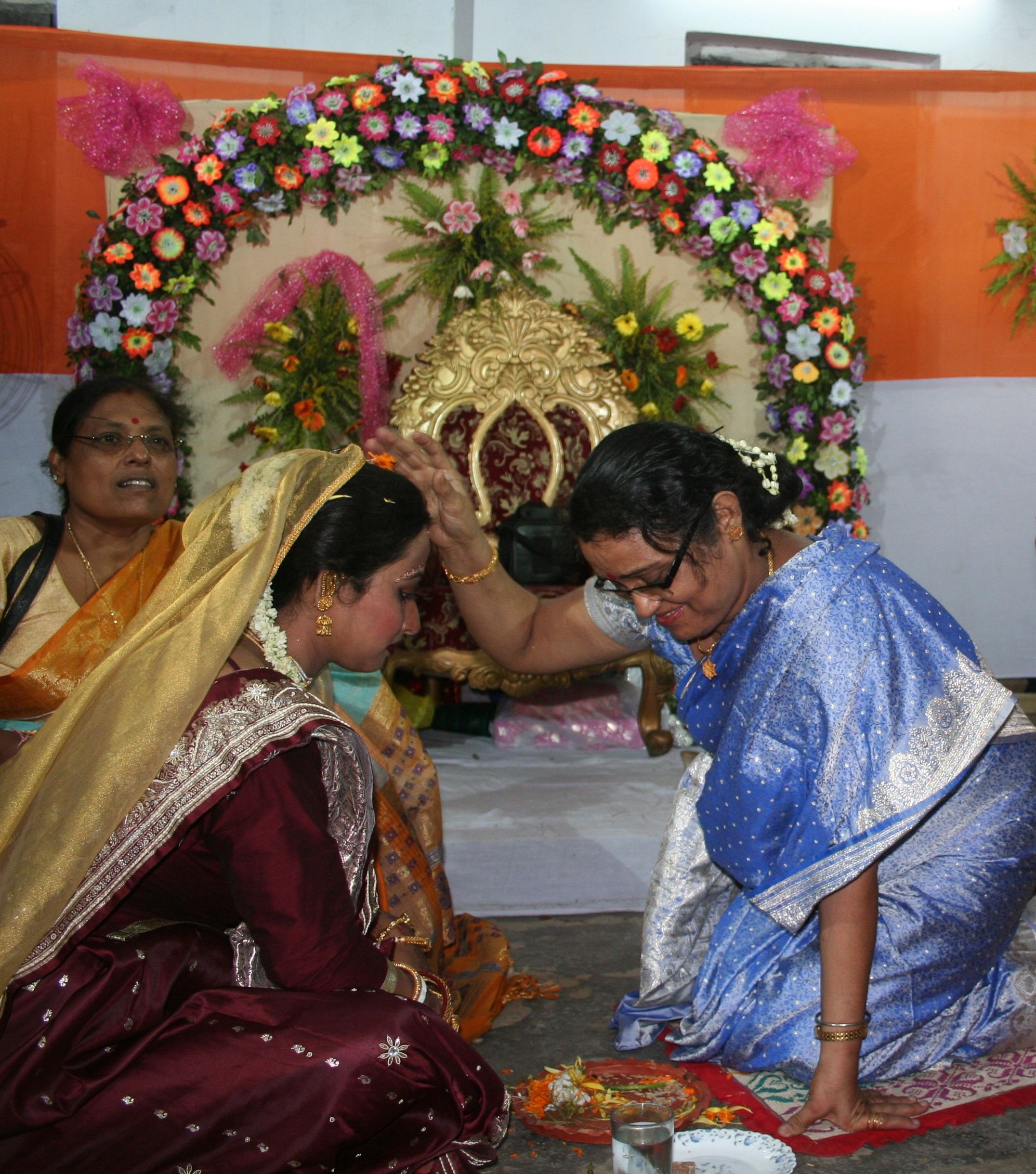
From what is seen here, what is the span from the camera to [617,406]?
521cm

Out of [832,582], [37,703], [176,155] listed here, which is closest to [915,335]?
[176,155]

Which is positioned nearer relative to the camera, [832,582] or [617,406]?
[832,582]

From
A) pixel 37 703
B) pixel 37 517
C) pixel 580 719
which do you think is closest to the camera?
pixel 37 703

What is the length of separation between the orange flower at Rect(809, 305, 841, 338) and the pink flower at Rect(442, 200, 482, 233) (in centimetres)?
160

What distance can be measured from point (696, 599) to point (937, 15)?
217 inches

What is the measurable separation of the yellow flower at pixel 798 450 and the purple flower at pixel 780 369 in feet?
0.90

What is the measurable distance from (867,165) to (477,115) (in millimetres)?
2098

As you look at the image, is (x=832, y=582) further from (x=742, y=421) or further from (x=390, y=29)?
(x=390, y=29)

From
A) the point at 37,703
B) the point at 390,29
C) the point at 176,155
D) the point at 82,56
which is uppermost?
the point at 390,29

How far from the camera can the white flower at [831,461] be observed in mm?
5430

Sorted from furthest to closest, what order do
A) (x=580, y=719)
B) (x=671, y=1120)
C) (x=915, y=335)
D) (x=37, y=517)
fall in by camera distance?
(x=915, y=335)
(x=580, y=719)
(x=37, y=517)
(x=671, y=1120)

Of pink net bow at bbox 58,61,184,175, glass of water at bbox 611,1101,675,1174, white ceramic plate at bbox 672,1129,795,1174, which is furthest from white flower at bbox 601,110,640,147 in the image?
glass of water at bbox 611,1101,675,1174

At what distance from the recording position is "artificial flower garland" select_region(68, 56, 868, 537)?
506cm

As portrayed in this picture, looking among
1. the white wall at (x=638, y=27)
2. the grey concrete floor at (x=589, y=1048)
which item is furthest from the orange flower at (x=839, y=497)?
the white wall at (x=638, y=27)
